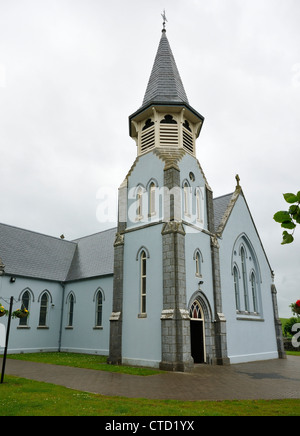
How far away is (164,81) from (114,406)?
20.8 m

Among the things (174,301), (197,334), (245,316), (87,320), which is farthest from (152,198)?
(87,320)

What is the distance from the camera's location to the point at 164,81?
23031 mm

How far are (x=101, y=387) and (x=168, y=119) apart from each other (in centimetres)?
1663

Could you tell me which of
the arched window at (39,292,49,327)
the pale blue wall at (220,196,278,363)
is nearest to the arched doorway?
the pale blue wall at (220,196,278,363)

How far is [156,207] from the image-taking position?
19.7m

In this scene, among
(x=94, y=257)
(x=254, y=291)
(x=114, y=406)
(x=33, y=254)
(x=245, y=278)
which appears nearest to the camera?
(x=114, y=406)

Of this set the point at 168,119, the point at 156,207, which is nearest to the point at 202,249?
the point at 156,207

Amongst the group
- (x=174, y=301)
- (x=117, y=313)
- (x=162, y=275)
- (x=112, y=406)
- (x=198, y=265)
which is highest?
(x=198, y=265)

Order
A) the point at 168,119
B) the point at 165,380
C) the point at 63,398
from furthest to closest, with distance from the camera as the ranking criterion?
1. the point at 168,119
2. the point at 165,380
3. the point at 63,398

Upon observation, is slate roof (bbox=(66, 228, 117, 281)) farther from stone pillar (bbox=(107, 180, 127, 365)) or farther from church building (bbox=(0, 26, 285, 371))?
stone pillar (bbox=(107, 180, 127, 365))

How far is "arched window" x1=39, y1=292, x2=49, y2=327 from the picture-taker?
88.5ft

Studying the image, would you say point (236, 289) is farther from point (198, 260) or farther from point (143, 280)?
point (143, 280)

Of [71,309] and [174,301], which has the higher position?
[71,309]
